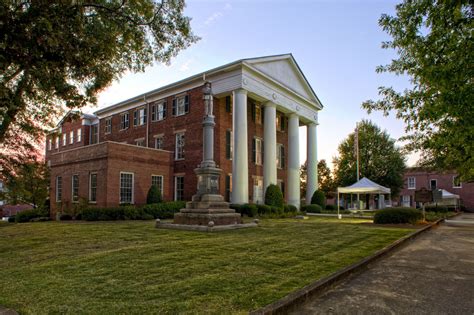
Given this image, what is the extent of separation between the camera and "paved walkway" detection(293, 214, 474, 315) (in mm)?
4445

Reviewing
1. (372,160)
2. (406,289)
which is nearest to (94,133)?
(372,160)

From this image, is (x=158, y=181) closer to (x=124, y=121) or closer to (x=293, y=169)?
(x=124, y=121)

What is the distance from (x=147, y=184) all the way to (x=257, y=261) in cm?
1936

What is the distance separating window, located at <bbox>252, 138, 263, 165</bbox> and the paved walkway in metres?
21.4

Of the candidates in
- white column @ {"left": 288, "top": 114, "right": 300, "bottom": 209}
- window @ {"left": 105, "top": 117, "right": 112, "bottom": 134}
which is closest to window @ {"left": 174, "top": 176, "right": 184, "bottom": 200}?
white column @ {"left": 288, "top": 114, "right": 300, "bottom": 209}

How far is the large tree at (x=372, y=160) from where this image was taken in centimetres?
4431

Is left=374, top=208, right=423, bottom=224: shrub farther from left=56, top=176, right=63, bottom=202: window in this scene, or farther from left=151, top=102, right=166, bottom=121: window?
left=56, top=176, right=63, bottom=202: window

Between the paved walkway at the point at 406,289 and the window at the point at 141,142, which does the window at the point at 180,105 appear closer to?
the window at the point at 141,142

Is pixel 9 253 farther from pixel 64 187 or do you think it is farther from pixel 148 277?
pixel 64 187

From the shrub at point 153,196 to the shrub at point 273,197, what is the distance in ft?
26.5

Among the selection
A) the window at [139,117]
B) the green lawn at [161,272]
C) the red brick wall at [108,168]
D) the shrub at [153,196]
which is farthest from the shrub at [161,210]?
the window at [139,117]

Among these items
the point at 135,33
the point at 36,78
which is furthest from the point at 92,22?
the point at 36,78

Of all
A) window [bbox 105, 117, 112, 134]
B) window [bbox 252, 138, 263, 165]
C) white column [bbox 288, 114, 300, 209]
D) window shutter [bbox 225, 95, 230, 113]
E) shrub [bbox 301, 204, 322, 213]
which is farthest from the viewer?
window [bbox 105, 117, 112, 134]

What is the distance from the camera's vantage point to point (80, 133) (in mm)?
39781
